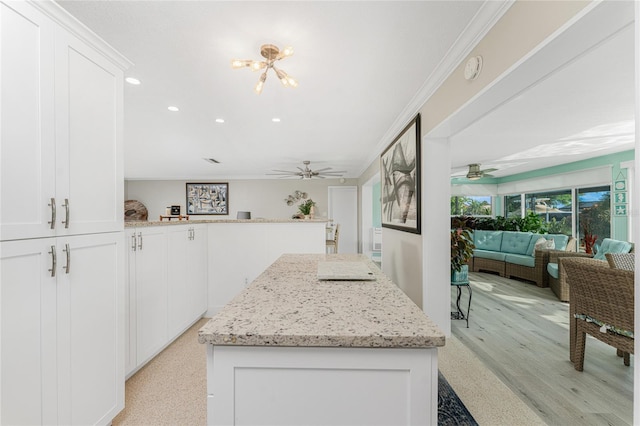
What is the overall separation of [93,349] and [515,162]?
6819mm

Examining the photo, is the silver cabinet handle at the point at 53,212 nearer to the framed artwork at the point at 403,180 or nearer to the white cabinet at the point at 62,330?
the white cabinet at the point at 62,330

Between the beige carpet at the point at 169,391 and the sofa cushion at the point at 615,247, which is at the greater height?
the sofa cushion at the point at 615,247

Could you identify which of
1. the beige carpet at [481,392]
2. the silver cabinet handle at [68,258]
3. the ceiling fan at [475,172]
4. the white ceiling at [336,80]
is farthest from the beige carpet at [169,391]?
the ceiling fan at [475,172]

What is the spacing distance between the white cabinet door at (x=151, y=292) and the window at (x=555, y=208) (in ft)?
24.4

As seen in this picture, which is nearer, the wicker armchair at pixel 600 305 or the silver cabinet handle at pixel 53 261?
the silver cabinet handle at pixel 53 261

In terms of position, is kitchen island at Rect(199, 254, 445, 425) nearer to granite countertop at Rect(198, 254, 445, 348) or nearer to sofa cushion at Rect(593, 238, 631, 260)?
granite countertop at Rect(198, 254, 445, 348)

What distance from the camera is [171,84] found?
241 centimetres

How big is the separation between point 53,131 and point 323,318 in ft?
4.52

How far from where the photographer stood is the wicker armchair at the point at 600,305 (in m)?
1.72

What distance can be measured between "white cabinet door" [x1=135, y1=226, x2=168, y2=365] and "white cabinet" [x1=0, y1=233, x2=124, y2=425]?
47 cm

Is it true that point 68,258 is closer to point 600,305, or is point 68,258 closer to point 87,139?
point 87,139

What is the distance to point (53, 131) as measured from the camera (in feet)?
3.77

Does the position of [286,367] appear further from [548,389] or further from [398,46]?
[548,389]

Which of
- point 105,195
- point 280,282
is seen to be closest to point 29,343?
point 105,195
